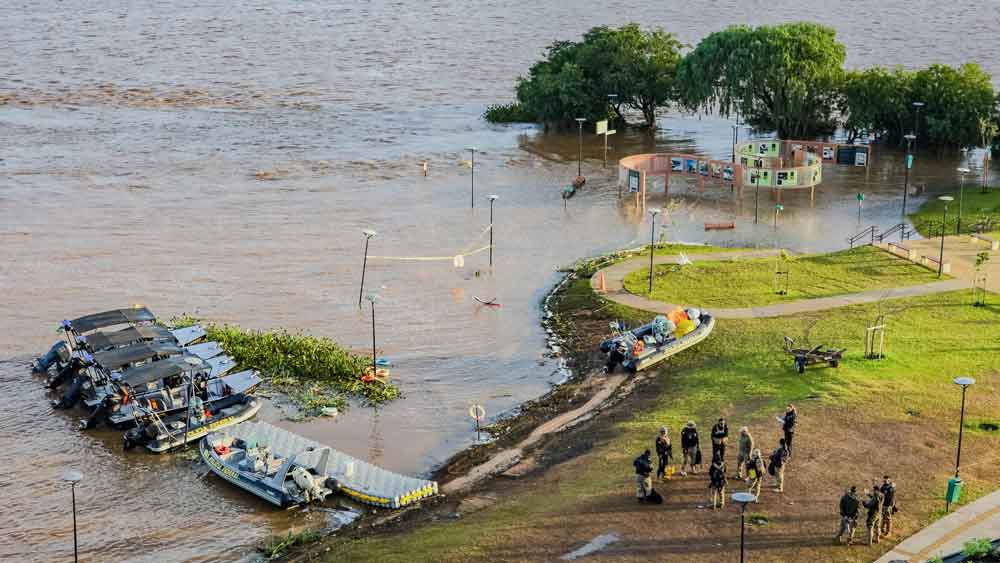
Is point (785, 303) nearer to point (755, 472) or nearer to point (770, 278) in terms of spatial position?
point (770, 278)

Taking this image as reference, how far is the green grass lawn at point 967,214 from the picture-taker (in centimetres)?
6794

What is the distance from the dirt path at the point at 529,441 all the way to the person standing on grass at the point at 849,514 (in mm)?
11841

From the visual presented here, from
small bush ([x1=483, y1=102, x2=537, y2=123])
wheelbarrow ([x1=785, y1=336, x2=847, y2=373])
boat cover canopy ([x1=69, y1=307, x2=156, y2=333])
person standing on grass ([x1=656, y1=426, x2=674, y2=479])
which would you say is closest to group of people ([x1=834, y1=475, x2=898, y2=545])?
person standing on grass ([x1=656, y1=426, x2=674, y2=479])

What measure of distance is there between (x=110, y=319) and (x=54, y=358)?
2.79 m

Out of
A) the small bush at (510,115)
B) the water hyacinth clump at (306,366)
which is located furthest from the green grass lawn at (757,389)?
the small bush at (510,115)

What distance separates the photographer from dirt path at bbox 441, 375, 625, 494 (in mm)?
39406

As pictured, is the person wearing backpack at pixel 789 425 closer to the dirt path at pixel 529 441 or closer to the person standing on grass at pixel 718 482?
the person standing on grass at pixel 718 482

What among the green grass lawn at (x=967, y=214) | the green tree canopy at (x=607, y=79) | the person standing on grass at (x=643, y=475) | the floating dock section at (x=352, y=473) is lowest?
the floating dock section at (x=352, y=473)

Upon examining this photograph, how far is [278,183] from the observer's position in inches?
3305

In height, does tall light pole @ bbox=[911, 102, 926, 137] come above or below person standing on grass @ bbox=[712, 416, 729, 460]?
above

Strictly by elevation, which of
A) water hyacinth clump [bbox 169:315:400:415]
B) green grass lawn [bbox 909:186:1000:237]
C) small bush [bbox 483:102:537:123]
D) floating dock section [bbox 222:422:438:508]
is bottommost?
floating dock section [bbox 222:422:438:508]

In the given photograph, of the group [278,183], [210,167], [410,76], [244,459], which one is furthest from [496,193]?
[410,76]

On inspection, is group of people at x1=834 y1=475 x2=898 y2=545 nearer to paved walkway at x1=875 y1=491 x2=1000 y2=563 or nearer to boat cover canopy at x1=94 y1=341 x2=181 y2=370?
paved walkway at x1=875 y1=491 x2=1000 y2=563

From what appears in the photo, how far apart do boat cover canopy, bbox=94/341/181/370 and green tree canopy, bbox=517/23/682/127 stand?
59.0m
